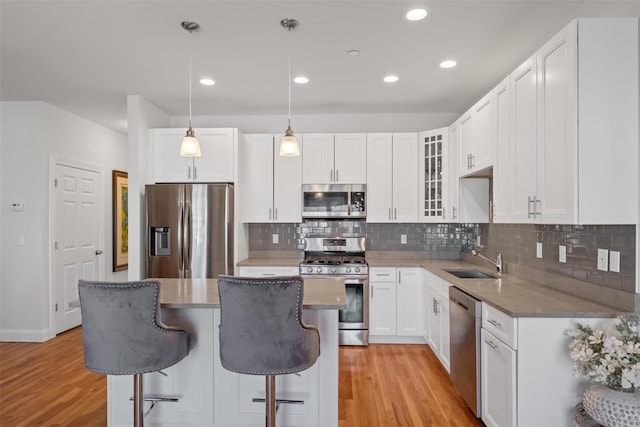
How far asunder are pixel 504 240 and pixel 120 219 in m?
5.18

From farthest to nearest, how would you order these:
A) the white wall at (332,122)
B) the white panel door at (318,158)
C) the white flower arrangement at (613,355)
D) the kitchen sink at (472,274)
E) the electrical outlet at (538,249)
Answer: the white wall at (332,122) → the white panel door at (318,158) → the kitchen sink at (472,274) → the electrical outlet at (538,249) → the white flower arrangement at (613,355)

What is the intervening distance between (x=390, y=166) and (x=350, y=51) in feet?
5.45

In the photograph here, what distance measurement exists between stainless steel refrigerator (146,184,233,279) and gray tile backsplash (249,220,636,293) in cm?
89

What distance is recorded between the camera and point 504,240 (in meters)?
3.47

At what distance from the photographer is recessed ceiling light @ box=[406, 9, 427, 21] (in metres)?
2.32

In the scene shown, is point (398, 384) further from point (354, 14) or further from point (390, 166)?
point (354, 14)

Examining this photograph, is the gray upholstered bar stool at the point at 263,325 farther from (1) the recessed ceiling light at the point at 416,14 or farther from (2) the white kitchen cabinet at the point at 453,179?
(2) the white kitchen cabinet at the point at 453,179

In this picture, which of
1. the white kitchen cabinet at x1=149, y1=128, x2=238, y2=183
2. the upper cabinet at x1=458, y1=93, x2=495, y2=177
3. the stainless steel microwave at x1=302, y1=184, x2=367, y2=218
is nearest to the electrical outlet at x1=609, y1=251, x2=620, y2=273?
the upper cabinet at x1=458, y1=93, x2=495, y2=177

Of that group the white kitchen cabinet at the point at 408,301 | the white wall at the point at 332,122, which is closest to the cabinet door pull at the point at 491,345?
the white kitchen cabinet at the point at 408,301

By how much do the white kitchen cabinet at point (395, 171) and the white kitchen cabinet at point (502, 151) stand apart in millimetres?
1457

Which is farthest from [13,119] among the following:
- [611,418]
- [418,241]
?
[611,418]

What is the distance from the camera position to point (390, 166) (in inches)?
167

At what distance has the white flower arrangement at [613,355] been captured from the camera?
1.53m

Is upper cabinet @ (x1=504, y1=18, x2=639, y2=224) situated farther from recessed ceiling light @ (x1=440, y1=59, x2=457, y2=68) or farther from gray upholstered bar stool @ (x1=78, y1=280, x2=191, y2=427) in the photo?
gray upholstered bar stool @ (x1=78, y1=280, x2=191, y2=427)
